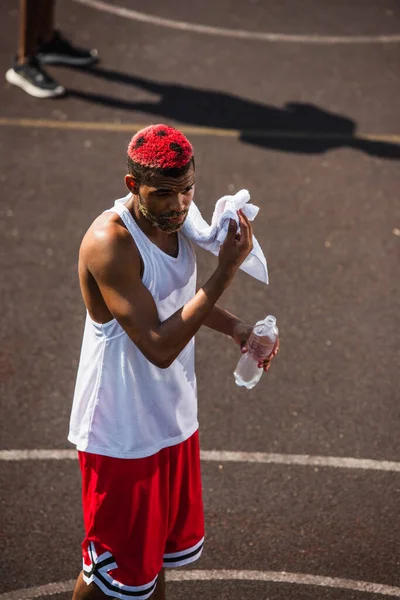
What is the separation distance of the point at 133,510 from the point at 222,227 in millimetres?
1227

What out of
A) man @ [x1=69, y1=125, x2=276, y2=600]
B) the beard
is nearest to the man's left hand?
man @ [x1=69, y1=125, x2=276, y2=600]

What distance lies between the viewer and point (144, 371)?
11.8 feet

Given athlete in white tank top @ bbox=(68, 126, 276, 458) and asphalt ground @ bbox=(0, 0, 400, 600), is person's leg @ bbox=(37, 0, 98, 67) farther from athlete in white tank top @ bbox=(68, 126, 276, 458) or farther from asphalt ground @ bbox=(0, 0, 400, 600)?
athlete in white tank top @ bbox=(68, 126, 276, 458)

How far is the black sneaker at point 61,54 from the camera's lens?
10188 millimetres

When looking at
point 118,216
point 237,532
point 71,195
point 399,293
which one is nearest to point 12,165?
point 71,195

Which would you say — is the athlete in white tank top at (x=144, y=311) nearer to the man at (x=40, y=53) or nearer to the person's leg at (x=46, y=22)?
the man at (x=40, y=53)

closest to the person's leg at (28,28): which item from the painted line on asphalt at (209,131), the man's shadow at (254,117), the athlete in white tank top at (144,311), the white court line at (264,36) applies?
the man's shadow at (254,117)

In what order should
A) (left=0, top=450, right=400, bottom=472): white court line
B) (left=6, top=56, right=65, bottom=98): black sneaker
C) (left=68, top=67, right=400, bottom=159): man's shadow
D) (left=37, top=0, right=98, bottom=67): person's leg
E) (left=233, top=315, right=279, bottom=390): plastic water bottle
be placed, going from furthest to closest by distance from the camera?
(left=37, top=0, right=98, bottom=67): person's leg, (left=6, top=56, right=65, bottom=98): black sneaker, (left=68, top=67, right=400, bottom=159): man's shadow, (left=0, top=450, right=400, bottom=472): white court line, (left=233, top=315, right=279, bottom=390): plastic water bottle

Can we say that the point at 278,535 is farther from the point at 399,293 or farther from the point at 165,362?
the point at 399,293

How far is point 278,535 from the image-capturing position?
494 centimetres

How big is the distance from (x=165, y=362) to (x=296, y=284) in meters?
3.70

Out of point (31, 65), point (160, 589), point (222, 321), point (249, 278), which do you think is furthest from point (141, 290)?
point (31, 65)

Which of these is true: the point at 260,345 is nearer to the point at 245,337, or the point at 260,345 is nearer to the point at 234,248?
the point at 245,337

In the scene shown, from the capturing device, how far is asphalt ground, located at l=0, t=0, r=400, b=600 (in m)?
4.91
